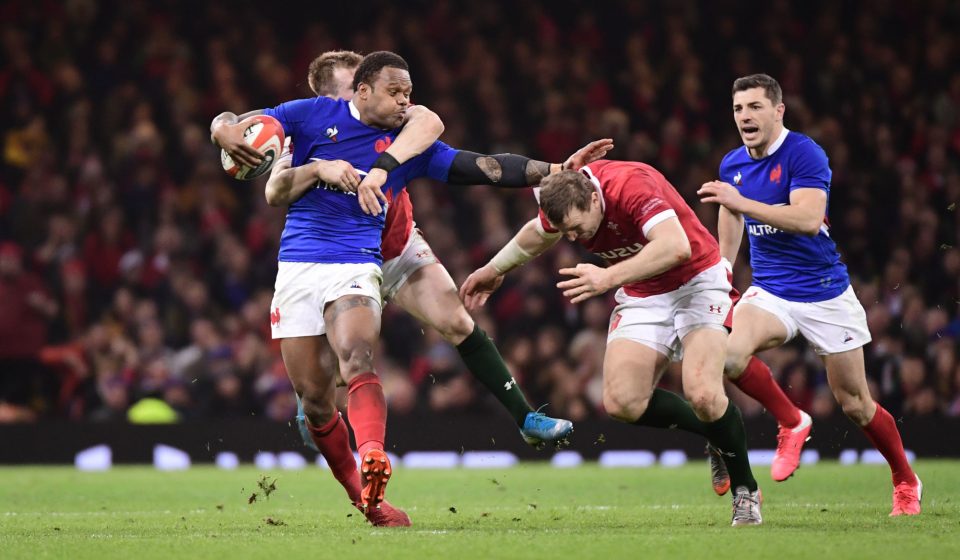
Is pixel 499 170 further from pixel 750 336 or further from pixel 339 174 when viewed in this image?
pixel 750 336

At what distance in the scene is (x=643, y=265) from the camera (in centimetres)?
604

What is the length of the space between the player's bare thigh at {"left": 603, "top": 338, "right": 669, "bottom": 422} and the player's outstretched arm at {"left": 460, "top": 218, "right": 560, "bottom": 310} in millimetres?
639

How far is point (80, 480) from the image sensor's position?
1042 centimetres

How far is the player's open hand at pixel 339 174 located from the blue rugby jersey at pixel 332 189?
15 centimetres

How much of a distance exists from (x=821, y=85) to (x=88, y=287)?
26.4 ft

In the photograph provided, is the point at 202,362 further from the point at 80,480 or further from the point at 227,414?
the point at 80,480

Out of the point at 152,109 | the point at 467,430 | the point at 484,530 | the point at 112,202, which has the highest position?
the point at 152,109

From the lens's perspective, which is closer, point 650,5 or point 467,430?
point 467,430

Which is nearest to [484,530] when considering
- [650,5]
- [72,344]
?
[72,344]

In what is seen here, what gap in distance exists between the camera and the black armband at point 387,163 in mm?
6508

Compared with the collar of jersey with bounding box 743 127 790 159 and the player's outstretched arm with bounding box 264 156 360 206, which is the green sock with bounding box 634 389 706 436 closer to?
the collar of jersey with bounding box 743 127 790 159

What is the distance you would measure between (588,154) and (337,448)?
6.38 ft

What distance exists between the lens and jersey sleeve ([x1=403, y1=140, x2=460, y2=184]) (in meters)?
6.89

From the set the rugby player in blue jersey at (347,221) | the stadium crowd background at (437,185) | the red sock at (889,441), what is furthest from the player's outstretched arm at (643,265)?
the stadium crowd background at (437,185)
